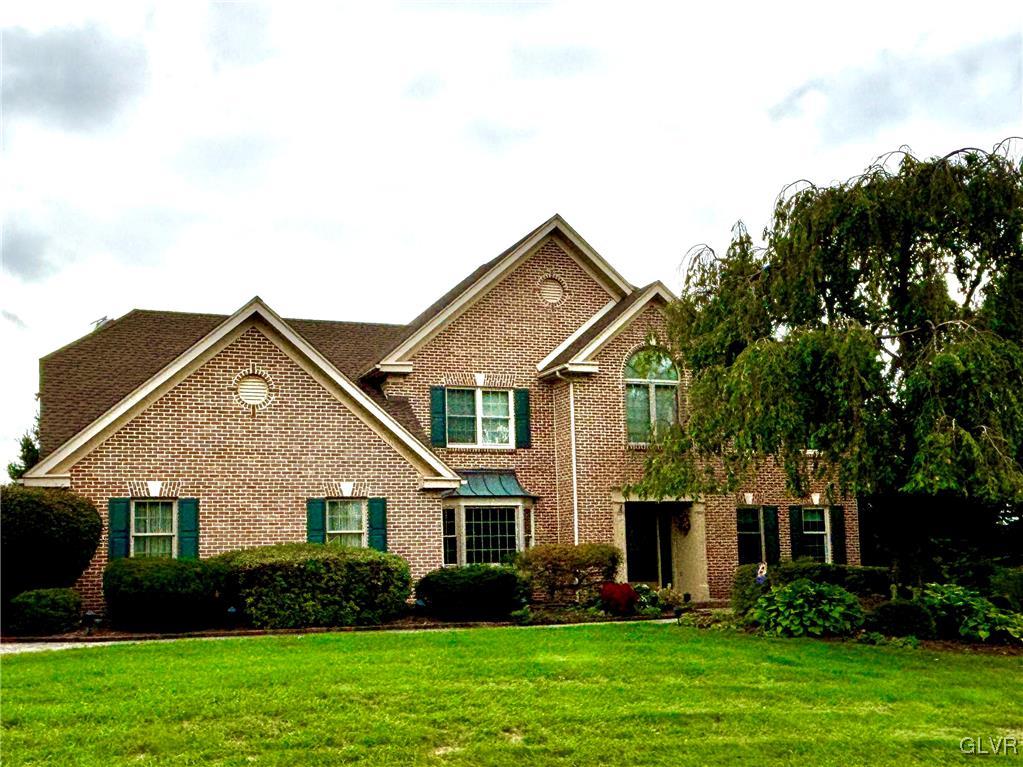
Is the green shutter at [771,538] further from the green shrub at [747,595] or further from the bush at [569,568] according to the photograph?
the green shrub at [747,595]

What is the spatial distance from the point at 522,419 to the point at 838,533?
8641 millimetres

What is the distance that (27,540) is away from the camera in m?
18.2

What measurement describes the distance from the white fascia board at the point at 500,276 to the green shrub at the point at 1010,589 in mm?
11895

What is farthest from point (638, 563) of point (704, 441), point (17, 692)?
point (17, 692)

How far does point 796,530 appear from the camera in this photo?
91.1 feet

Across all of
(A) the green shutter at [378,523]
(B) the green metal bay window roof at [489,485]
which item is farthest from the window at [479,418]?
(A) the green shutter at [378,523]

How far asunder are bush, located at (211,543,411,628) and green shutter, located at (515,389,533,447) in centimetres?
720

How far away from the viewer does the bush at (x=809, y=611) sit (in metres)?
16.5

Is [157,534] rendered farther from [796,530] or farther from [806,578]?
[796,530]

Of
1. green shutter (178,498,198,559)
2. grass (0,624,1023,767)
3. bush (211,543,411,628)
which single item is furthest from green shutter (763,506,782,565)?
green shutter (178,498,198,559)

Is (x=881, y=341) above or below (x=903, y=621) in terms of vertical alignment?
above

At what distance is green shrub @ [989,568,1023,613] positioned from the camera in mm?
17859

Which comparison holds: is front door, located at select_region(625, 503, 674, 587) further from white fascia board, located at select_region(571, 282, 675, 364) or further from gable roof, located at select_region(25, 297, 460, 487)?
gable roof, located at select_region(25, 297, 460, 487)

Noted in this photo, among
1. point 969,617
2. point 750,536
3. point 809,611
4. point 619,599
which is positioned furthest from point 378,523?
point 969,617
